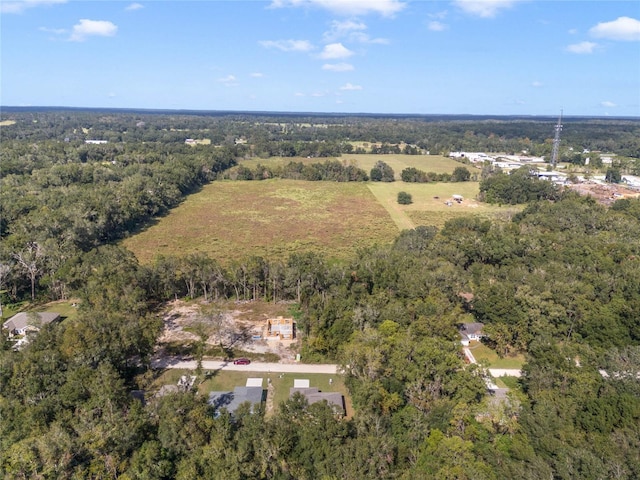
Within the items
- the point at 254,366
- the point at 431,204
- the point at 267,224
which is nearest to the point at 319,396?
the point at 254,366

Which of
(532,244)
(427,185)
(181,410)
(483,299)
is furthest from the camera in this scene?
(427,185)

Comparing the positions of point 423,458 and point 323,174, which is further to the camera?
point 323,174

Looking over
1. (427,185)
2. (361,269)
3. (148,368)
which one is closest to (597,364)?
(361,269)

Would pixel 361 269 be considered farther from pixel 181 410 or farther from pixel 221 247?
pixel 221 247

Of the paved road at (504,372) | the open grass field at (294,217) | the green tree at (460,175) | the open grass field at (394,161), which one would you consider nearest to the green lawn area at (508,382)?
the paved road at (504,372)

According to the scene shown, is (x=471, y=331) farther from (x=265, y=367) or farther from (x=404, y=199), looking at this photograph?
(x=404, y=199)

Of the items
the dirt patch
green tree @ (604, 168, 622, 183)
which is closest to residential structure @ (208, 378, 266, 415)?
the dirt patch
